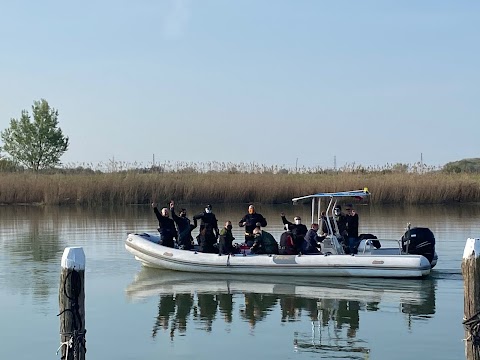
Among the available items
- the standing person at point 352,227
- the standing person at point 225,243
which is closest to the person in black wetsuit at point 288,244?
the standing person at point 225,243

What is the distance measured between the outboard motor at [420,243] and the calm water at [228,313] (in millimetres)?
514

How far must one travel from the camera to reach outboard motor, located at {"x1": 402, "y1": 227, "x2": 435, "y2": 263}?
16188 millimetres

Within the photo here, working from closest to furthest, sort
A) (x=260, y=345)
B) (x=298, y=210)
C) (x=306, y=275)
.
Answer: (x=260, y=345), (x=306, y=275), (x=298, y=210)

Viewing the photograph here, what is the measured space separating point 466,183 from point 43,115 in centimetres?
2891

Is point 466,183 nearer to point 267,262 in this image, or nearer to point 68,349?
point 267,262

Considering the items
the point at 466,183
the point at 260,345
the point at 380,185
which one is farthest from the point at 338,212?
the point at 466,183

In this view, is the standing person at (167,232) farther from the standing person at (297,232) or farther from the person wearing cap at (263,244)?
the standing person at (297,232)

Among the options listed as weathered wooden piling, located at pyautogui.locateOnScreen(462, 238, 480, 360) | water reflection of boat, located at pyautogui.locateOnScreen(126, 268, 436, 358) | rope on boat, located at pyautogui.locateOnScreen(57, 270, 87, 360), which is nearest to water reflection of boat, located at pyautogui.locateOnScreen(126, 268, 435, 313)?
water reflection of boat, located at pyautogui.locateOnScreen(126, 268, 436, 358)

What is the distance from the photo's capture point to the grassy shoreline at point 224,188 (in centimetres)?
3694

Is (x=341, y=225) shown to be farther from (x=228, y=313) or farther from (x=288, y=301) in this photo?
(x=228, y=313)

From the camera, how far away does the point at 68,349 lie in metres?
8.48

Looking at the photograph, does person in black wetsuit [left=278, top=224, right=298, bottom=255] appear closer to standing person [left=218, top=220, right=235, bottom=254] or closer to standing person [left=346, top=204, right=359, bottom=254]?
standing person [left=218, top=220, right=235, bottom=254]

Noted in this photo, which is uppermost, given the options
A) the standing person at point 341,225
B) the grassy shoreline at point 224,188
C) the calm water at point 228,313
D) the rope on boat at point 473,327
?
the grassy shoreline at point 224,188

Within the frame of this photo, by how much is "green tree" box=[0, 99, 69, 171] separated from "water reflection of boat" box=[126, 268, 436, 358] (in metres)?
38.9
